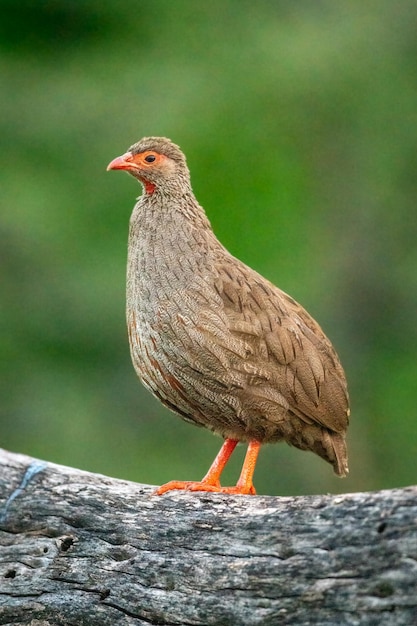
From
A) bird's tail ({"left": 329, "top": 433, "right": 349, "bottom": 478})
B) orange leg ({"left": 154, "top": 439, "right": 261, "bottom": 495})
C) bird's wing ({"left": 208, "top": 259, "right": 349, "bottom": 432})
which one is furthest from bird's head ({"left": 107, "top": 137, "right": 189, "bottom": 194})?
bird's tail ({"left": 329, "top": 433, "right": 349, "bottom": 478})

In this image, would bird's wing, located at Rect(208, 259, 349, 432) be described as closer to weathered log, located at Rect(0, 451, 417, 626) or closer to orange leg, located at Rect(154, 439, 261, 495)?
orange leg, located at Rect(154, 439, 261, 495)

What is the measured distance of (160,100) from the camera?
1664 cm

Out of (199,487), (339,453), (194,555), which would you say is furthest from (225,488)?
(194,555)

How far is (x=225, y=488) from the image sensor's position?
7109 millimetres

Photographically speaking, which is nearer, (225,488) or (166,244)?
(225,488)

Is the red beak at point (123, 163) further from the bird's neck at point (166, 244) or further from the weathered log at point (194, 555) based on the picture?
the weathered log at point (194, 555)

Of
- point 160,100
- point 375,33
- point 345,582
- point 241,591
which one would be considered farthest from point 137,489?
point 375,33

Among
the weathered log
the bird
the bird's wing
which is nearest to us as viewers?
the weathered log

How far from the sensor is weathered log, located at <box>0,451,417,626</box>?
5.37m

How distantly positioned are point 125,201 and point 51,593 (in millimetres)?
10606

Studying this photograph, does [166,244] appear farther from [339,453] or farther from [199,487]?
[339,453]

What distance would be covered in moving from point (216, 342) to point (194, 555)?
1274mm

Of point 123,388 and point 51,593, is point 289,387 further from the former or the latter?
point 123,388

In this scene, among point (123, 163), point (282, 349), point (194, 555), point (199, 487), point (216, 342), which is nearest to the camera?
point (194, 555)
